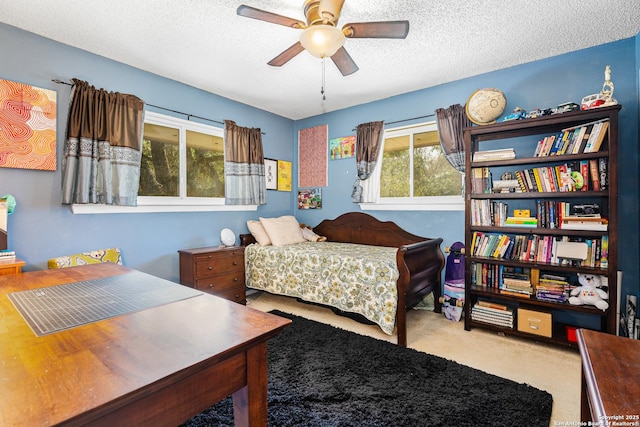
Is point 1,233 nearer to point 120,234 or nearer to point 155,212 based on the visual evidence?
point 120,234

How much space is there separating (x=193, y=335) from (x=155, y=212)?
2.62 metres

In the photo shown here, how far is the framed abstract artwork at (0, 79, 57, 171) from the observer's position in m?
2.23

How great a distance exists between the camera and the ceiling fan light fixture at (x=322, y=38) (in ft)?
5.61

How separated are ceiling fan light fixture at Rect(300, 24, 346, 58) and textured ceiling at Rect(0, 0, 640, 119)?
0.43m

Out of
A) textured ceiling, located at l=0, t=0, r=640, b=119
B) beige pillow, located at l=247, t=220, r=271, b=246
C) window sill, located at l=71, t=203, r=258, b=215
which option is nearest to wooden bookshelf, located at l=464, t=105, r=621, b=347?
textured ceiling, located at l=0, t=0, r=640, b=119

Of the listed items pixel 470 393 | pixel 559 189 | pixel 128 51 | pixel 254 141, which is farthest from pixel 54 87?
pixel 559 189

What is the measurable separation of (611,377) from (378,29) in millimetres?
1885

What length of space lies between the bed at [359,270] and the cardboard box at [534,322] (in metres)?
0.80

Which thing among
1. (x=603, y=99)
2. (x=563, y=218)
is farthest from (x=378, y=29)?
(x=563, y=218)

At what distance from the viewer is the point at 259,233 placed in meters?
3.74

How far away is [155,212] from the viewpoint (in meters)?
3.11

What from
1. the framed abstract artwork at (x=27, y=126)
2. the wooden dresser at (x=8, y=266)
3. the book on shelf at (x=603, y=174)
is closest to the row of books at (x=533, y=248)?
the book on shelf at (x=603, y=174)

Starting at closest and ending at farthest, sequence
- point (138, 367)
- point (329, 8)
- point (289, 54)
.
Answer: point (138, 367) → point (329, 8) → point (289, 54)

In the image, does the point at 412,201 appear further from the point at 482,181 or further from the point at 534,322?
the point at 534,322
